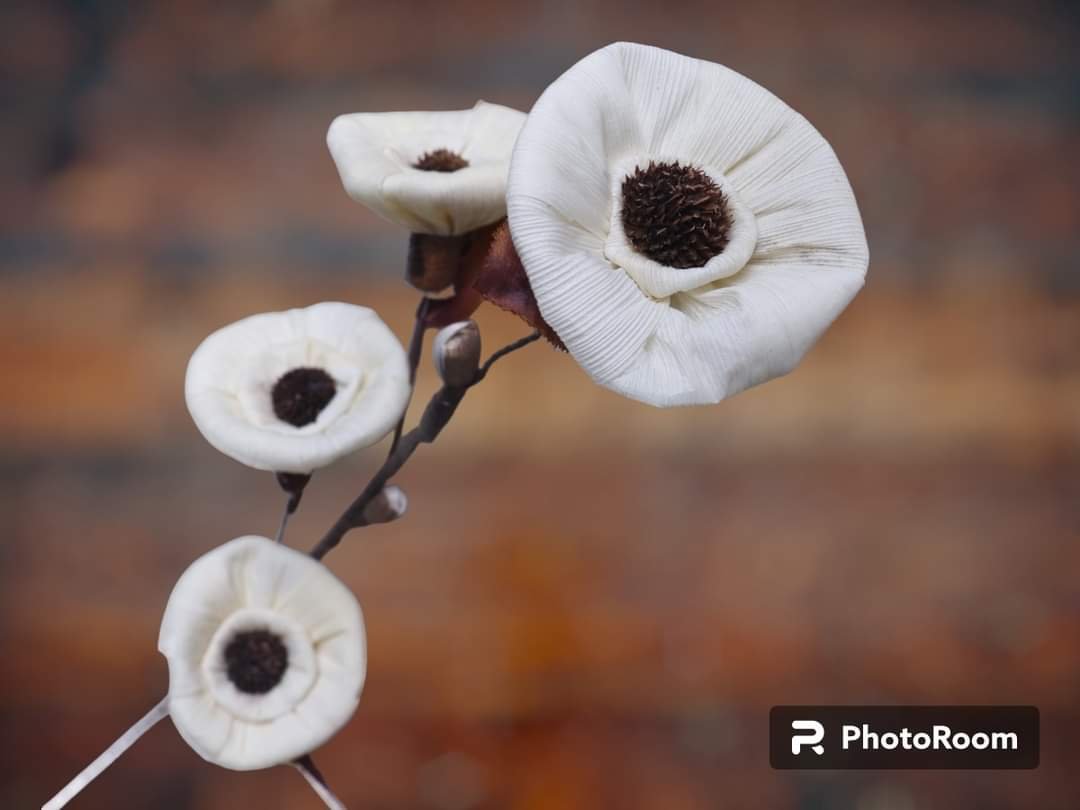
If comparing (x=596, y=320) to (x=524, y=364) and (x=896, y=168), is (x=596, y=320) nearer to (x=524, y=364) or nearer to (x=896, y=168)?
(x=524, y=364)

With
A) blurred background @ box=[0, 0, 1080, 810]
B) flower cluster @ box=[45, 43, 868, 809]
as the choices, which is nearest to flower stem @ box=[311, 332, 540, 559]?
flower cluster @ box=[45, 43, 868, 809]

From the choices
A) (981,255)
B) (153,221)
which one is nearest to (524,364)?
(153,221)

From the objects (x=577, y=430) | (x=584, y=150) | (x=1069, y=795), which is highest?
(x=577, y=430)

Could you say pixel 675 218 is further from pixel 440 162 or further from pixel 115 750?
pixel 115 750

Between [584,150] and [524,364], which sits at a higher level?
[524,364]

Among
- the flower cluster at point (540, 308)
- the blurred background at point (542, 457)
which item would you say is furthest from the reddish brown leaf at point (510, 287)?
the blurred background at point (542, 457)

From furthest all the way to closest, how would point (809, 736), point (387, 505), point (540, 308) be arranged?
point (809, 736)
point (387, 505)
point (540, 308)
